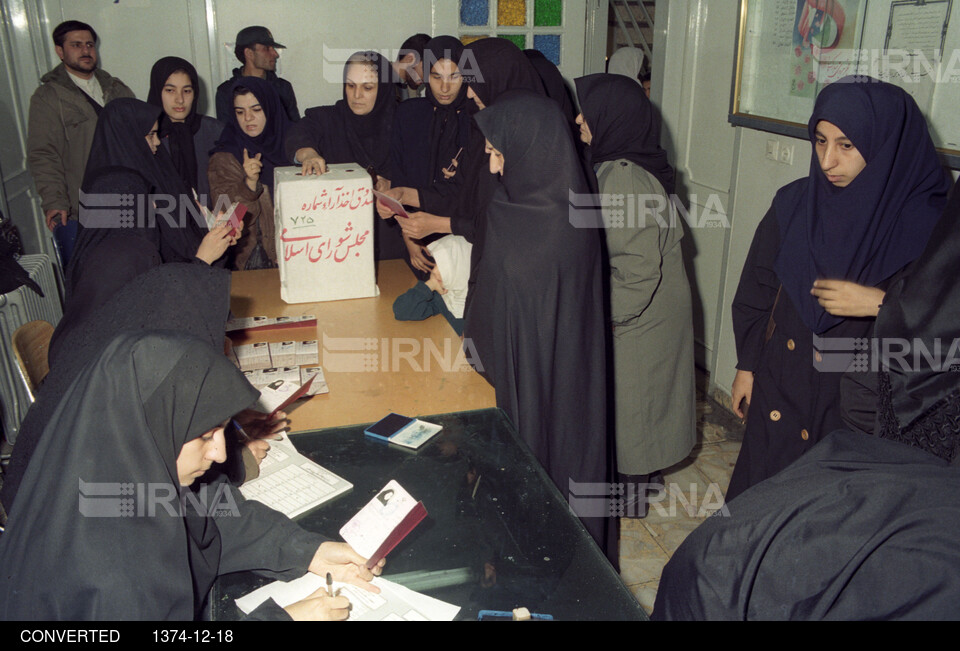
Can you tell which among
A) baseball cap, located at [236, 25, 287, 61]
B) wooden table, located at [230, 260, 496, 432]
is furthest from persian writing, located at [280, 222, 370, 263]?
baseball cap, located at [236, 25, 287, 61]

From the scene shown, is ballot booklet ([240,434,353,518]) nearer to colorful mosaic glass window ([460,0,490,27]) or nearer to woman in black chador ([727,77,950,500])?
woman in black chador ([727,77,950,500])

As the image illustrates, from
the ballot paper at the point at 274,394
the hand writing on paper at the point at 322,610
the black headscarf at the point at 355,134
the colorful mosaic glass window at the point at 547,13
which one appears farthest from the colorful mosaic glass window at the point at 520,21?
the hand writing on paper at the point at 322,610

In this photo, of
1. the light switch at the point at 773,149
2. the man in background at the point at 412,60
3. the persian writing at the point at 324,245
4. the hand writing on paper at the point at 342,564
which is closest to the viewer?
the hand writing on paper at the point at 342,564

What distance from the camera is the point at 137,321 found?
156 centimetres

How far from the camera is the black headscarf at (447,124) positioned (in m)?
3.16

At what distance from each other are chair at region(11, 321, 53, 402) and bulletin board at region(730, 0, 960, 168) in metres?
2.81

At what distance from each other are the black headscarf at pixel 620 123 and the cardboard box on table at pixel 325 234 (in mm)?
789

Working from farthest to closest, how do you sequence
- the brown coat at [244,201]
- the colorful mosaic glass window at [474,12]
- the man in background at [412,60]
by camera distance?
the colorful mosaic glass window at [474,12] → the man in background at [412,60] → the brown coat at [244,201]

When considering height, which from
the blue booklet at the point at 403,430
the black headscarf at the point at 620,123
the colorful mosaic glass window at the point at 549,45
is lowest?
the blue booklet at the point at 403,430

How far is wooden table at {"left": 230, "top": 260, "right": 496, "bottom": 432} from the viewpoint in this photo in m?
1.92

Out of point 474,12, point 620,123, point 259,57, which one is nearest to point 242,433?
point 620,123

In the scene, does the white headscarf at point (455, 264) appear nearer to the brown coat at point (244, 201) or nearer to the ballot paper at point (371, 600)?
the ballot paper at point (371, 600)

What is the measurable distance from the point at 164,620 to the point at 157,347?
1.36 feet
